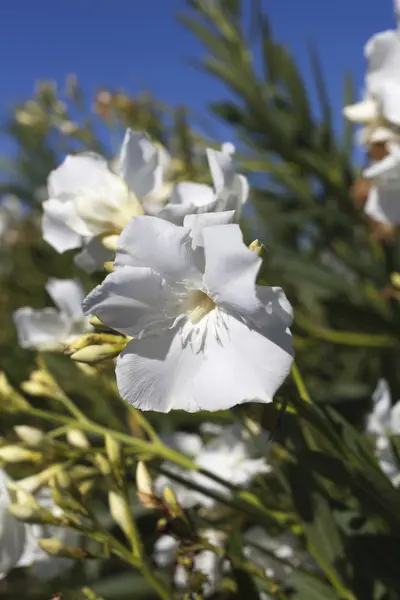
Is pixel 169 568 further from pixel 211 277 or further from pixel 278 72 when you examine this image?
pixel 278 72

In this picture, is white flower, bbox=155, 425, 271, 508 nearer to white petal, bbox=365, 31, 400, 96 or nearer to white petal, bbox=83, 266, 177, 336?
white petal, bbox=83, 266, 177, 336

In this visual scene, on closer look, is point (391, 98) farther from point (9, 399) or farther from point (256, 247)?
point (9, 399)

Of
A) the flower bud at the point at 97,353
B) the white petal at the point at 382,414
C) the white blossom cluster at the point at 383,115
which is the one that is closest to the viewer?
the flower bud at the point at 97,353

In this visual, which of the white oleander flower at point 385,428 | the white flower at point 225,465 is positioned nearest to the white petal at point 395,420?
the white oleander flower at point 385,428

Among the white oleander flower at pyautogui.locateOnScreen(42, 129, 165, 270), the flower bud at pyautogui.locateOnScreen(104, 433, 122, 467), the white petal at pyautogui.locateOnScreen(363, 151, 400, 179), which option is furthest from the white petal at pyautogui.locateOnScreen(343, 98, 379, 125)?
the flower bud at pyautogui.locateOnScreen(104, 433, 122, 467)

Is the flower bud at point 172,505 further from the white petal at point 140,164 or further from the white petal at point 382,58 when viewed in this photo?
the white petal at point 382,58

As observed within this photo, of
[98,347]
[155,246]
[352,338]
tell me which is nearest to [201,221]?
[155,246]
